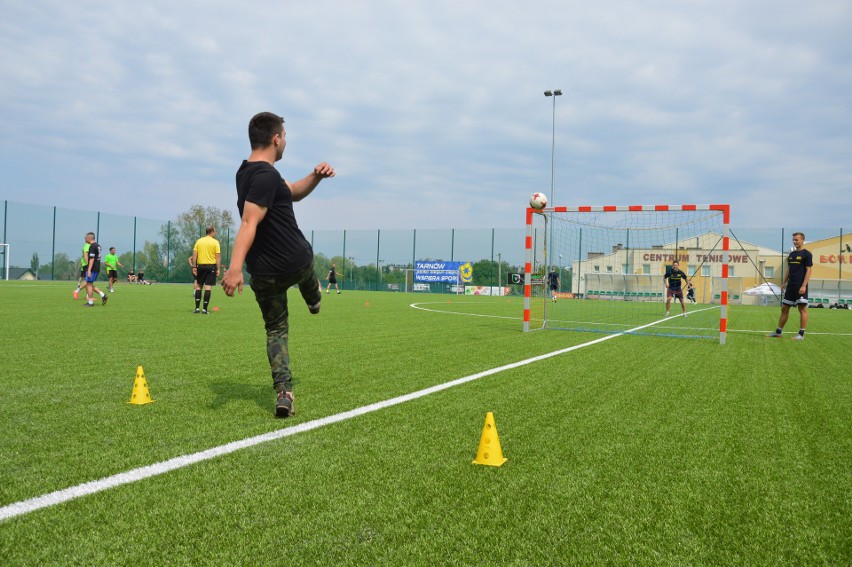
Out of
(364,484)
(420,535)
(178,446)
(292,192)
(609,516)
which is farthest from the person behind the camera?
(292,192)

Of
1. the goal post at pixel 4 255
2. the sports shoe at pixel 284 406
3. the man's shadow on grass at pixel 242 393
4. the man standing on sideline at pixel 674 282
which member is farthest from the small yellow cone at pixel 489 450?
the goal post at pixel 4 255

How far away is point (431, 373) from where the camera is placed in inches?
233

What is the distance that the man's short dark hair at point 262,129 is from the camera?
4188 mm

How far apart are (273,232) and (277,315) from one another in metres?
0.63

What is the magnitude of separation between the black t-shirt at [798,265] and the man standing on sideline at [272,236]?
11006 mm

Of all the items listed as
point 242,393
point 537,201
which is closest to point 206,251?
point 537,201

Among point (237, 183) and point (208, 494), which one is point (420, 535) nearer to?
point (208, 494)

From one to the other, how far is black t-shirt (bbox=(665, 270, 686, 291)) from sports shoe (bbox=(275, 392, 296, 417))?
17072mm

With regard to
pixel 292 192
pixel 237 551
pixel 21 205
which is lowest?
pixel 237 551

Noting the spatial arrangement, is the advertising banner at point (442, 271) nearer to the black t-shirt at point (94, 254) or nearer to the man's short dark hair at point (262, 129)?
the black t-shirt at point (94, 254)

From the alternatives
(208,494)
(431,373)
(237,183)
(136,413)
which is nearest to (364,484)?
(208,494)

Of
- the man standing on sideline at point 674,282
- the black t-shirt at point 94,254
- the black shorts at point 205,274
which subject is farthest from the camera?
the man standing on sideline at point 674,282

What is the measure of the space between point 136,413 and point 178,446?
917mm

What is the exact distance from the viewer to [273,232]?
411cm
